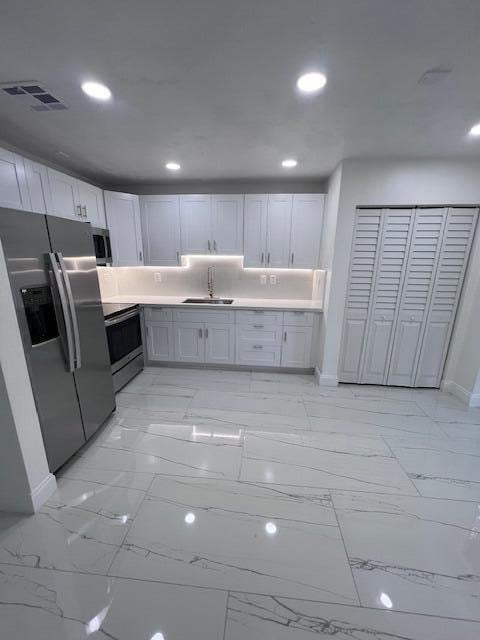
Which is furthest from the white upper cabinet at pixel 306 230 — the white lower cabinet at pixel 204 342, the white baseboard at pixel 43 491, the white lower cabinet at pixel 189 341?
the white baseboard at pixel 43 491

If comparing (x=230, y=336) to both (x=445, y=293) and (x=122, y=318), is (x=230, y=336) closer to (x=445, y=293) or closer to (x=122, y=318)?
(x=122, y=318)

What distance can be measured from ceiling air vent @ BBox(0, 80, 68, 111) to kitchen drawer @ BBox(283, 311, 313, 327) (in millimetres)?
2880

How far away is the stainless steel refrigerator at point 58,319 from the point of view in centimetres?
152

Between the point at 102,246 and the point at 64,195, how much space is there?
25.1 inches

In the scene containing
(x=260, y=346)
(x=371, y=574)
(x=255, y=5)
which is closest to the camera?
(x=255, y=5)

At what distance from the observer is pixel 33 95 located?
5.25 feet

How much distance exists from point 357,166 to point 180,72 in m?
2.05

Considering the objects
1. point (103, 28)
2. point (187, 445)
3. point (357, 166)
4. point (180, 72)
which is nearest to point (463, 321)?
point (357, 166)

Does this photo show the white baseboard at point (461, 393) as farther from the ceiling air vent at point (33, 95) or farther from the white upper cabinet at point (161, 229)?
the ceiling air vent at point (33, 95)

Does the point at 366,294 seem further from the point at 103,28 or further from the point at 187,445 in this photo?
the point at 103,28

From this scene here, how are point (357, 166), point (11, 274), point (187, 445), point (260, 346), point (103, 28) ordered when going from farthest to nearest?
1. point (260, 346)
2. point (357, 166)
3. point (187, 445)
4. point (11, 274)
5. point (103, 28)

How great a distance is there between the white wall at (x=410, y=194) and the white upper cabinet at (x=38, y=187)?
294 centimetres

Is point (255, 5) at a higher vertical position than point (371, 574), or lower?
higher

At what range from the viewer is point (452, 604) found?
118 cm
